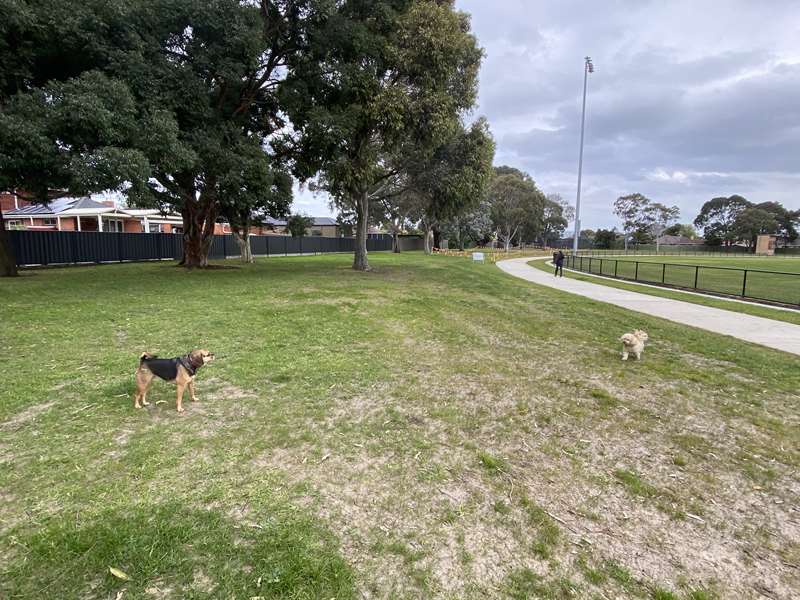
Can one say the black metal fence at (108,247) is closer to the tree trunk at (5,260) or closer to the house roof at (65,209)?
the tree trunk at (5,260)

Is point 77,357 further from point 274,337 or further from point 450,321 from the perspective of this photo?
point 450,321

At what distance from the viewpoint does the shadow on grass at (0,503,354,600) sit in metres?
1.83

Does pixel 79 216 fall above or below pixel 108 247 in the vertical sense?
above

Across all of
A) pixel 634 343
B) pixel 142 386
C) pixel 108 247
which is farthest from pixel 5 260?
pixel 634 343

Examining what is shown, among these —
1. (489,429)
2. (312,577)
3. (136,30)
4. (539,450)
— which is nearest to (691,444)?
(539,450)

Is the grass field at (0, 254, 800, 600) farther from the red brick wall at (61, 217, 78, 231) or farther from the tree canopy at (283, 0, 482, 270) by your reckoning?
the red brick wall at (61, 217, 78, 231)

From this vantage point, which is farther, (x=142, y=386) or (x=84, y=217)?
(x=84, y=217)

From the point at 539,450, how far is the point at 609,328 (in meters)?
5.33

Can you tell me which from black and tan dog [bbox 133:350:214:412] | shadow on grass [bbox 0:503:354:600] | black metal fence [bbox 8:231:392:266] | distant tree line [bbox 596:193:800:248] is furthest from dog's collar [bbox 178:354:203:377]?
distant tree line [bbox 596:193:800:248]

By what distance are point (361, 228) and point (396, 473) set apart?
52.1ft

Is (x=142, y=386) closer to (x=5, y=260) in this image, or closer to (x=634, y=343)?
(x=634, y=343)

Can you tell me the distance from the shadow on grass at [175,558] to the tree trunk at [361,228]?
16.1m

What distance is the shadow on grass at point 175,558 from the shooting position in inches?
72.1

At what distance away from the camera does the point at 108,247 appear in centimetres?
2100
